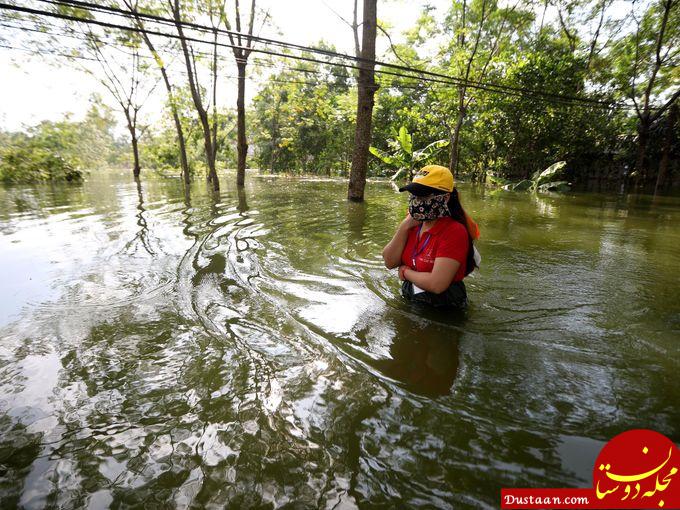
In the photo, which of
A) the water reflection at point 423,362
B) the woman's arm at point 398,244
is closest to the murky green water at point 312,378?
the water reflection at point 423,362

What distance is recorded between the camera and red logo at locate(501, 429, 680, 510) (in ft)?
5.19

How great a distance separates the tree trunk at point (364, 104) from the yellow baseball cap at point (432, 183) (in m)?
6.79

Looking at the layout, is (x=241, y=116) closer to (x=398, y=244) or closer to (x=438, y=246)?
(x=398, y=244)

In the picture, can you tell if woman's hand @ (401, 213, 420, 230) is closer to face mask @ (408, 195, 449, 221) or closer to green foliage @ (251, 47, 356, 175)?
face mask @ (408, 195, 449, 221)

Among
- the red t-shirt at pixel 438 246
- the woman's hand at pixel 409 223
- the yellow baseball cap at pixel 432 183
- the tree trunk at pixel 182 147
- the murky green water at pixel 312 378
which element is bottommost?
the murky green water at pixel 312 378

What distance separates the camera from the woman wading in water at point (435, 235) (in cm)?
281

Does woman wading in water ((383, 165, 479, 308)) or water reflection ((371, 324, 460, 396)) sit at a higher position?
woman wading in water ((383, 165, 479, 308))

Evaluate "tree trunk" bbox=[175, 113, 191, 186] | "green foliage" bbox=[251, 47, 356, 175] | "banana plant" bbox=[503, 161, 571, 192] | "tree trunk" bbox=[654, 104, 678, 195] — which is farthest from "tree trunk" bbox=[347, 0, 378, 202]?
"green foliage" bbox=[251, 47, 356, 175]

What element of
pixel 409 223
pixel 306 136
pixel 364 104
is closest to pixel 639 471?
pixel 409 223

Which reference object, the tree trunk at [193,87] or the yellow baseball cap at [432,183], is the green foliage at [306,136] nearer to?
the tree trunk at [193,87]

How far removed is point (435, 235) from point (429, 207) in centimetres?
27

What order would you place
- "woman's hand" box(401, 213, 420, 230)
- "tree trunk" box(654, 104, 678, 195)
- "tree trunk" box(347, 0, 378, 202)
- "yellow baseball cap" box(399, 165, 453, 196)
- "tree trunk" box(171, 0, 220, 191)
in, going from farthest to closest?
1. "tree trunk" box(654, 104, 678, 195)
2. "tree trunk" box(171, 0, 220, 191)
3. "tree trunk" box(347, 0, 378, 202)
4. "woman's hand" box(401, 213, 420, 230)
5. "yellow baseball cap" box(399, 165, 453, 196)

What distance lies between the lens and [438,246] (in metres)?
2.98

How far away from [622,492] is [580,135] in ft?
74.6
